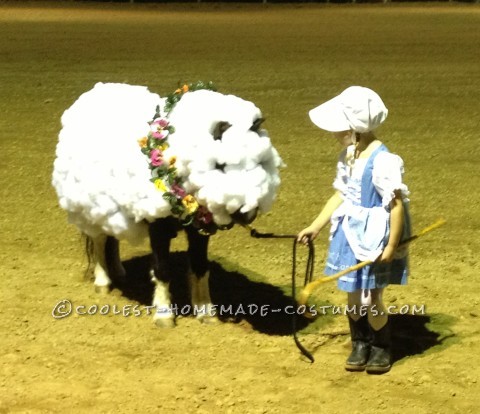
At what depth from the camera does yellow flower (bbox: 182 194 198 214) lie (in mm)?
5133

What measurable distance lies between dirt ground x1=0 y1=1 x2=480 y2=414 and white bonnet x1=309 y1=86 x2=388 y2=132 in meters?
1.30

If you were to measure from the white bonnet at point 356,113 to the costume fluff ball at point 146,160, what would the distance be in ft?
1.34

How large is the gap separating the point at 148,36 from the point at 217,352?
49.1 feet

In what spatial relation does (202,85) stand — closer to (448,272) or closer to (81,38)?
(448,272)

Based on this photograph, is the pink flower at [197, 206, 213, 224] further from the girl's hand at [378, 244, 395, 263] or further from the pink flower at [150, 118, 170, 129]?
the girl's hand at [378, 244, 395, 263]

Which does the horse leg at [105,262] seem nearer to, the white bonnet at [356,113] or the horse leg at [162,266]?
the horse leg at [162,266]

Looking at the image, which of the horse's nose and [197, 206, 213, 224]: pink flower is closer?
the horse's nose

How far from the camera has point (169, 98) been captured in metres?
5.45

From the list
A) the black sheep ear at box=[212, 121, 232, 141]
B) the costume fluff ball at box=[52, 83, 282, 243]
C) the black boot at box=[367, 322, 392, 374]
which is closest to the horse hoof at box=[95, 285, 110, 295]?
the costume fluff ball at box=[52, 83, 282, 243]

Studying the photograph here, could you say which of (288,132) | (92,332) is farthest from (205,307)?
(288,132)

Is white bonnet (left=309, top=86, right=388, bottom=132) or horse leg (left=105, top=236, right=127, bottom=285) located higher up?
white bonnet (left=309, top=86, right=388, bottom=132)

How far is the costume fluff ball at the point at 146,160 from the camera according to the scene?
196 inches

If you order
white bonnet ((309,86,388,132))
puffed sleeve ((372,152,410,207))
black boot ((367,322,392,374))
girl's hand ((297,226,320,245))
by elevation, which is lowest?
black boot ((367,322,392,374))

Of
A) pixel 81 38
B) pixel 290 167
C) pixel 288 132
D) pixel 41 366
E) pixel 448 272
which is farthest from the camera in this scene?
pixel 81 38
